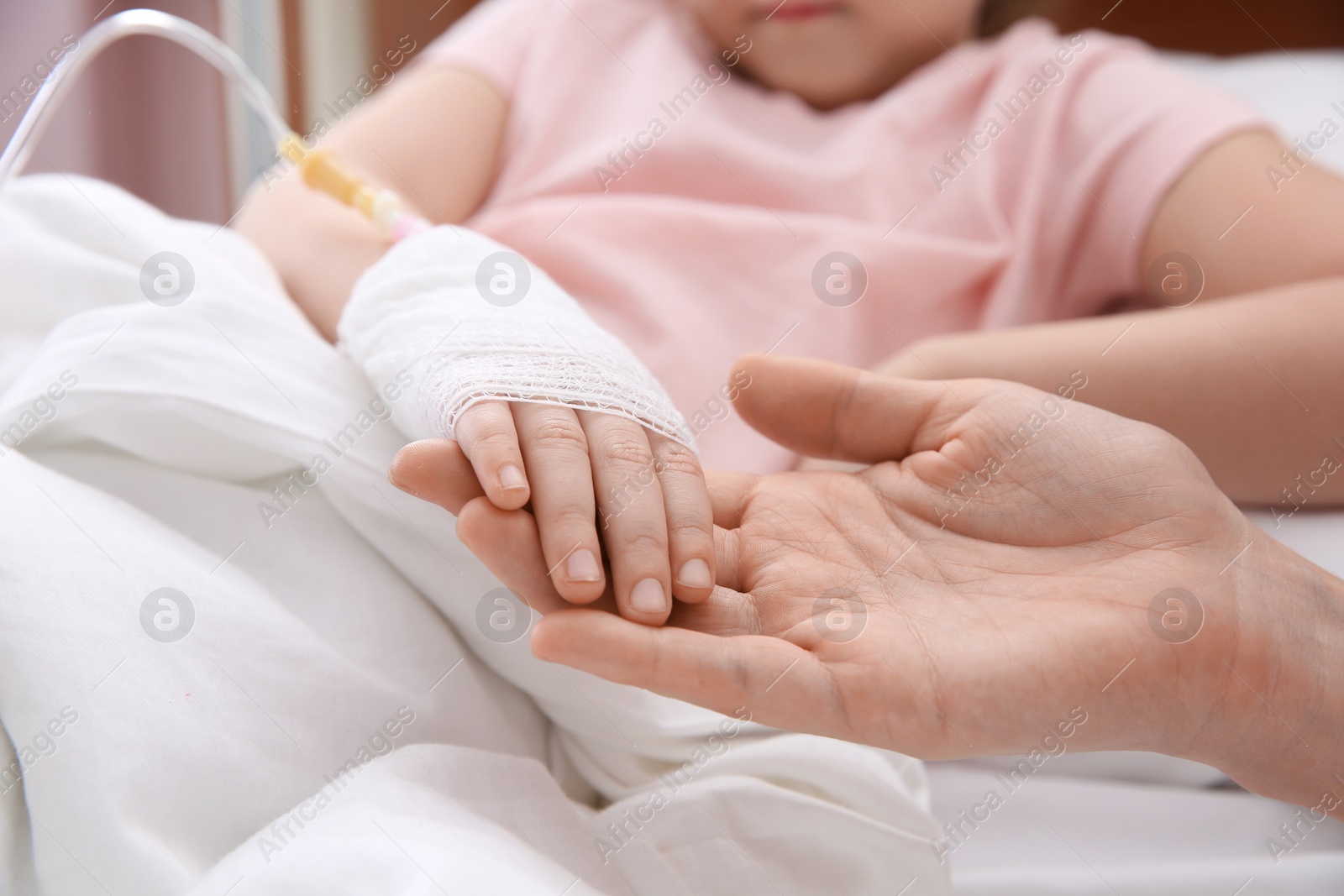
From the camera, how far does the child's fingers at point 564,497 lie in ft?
1.42

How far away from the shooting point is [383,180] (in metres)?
0.93

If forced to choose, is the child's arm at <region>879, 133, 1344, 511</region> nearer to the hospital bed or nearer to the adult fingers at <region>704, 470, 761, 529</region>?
the hospital bed

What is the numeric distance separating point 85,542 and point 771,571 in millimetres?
374

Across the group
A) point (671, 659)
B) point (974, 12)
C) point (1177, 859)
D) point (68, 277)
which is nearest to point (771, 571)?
point (671, 659)

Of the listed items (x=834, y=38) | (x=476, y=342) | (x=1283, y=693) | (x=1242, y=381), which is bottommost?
(x=1283, y=693)

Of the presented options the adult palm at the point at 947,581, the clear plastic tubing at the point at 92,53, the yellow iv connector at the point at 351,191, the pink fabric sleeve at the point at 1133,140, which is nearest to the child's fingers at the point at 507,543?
the adult palm at the point at 947,581

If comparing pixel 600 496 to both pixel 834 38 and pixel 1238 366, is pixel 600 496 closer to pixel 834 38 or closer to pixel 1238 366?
pixel 1238 366

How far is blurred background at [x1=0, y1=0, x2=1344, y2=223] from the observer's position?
1.25 meters

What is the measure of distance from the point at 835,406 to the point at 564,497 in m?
0.24

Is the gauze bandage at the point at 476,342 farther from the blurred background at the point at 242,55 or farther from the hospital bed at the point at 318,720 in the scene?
the blurred background at the point at 242,55

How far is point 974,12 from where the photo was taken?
1.18m

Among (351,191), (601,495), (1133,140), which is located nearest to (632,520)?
(601,495)

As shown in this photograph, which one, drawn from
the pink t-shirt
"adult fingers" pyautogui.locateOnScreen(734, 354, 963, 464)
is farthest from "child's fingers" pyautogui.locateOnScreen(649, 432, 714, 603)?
the pink t-shirt

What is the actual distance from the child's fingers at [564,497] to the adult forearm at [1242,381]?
0.42m
